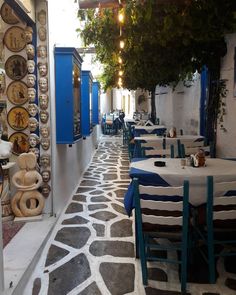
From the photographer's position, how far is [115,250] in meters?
3.21

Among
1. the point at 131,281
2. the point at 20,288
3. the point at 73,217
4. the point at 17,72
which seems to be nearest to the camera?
the point at 20,288

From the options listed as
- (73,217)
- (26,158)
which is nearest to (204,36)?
(26,158)

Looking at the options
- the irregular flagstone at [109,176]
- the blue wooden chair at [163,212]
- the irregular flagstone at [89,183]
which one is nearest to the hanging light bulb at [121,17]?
the blue wooden chair at [163,212]

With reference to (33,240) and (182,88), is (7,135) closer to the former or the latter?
(33,240)

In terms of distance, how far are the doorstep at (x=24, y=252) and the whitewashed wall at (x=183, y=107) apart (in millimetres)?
3810

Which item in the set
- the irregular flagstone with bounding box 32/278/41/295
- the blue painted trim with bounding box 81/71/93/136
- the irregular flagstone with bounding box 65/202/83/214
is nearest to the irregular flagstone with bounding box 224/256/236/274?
the irregular flagstone with bounding box 32/278/41/295

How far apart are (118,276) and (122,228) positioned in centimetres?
110

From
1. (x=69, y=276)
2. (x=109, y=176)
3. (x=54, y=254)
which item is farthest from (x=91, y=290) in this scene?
(x=109, y=176)

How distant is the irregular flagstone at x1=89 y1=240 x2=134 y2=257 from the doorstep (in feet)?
1.76

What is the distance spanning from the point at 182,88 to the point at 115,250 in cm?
527

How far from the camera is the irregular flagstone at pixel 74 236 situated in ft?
11.1

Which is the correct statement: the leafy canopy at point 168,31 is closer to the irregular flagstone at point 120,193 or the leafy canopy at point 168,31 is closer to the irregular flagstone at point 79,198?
the irregular flagstone at point 120,193

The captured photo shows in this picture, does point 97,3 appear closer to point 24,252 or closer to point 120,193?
point 24,252

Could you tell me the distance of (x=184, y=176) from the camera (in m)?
2.71
